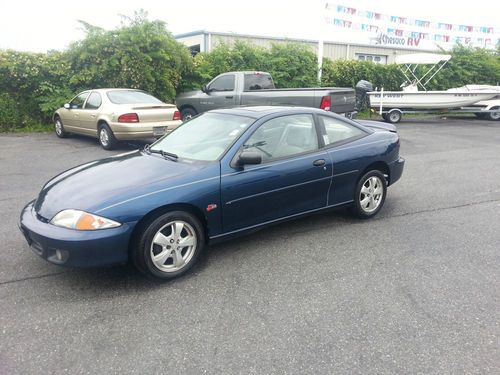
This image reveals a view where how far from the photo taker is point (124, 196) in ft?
11.2

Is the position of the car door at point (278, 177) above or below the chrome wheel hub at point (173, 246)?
above

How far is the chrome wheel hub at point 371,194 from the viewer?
198 inches

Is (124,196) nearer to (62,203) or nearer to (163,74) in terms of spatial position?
(62,203)

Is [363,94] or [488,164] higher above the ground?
[363,94]

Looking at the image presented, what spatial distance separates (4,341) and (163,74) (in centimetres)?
1174

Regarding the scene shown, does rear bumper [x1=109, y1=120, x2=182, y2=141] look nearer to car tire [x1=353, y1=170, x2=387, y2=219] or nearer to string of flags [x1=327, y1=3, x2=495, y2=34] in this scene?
car tire [x1=353, y1=170, x2=387, y2=219]

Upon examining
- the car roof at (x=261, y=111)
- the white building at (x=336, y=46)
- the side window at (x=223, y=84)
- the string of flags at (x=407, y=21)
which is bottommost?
the car roof at (x=261, y=111)

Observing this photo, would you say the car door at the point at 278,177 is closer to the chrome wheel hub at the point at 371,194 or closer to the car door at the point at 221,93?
the chrome wheel hub at the point at 371,194

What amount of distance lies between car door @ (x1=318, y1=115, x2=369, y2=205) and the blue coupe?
1cm

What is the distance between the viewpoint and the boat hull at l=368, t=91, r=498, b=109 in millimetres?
15969

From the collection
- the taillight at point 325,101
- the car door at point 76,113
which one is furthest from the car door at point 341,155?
the car door at point 76,113

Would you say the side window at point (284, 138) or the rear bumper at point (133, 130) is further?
the rear bumper at point (133, 130)

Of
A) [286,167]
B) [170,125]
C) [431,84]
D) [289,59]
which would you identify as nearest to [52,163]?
[170,125]

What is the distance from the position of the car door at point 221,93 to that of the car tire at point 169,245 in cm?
876
